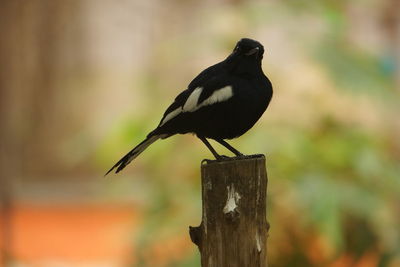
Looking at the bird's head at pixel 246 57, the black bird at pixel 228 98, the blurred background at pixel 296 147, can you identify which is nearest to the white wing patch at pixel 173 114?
the black bird at pixel 228 98

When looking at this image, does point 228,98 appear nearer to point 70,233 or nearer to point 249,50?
point 249,50

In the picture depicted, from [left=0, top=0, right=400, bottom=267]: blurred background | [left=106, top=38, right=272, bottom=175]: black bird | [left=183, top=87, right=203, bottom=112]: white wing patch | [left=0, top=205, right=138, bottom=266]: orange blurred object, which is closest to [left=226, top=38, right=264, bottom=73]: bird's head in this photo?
[left=106, top=38, right=272, bottom=175]: black bird

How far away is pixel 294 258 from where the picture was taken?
3760mm

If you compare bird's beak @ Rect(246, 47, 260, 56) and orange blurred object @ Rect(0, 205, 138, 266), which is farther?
orange blurred object @ Rect(0, 205, 138, 266)

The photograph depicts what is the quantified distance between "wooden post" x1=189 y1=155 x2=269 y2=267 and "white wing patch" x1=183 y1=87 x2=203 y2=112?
0.53 ft

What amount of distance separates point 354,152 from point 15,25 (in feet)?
15.3

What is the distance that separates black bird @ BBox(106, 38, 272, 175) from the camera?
216 cm

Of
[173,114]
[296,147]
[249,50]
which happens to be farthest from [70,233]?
[249,50]

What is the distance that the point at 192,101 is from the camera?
2.20 metres

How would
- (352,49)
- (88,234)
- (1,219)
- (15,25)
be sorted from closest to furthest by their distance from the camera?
(352,49) < (15,25) < (88,234) < (1,219)

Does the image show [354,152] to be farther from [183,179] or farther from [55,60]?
[55,60]

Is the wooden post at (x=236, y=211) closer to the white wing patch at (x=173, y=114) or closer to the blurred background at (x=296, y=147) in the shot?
the white wing patch at (x=173, y=114)

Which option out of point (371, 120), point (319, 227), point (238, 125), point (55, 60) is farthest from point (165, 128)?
point (55, 60)

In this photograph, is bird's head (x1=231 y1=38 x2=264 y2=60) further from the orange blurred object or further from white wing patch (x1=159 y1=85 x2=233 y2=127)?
the orange blurred object
